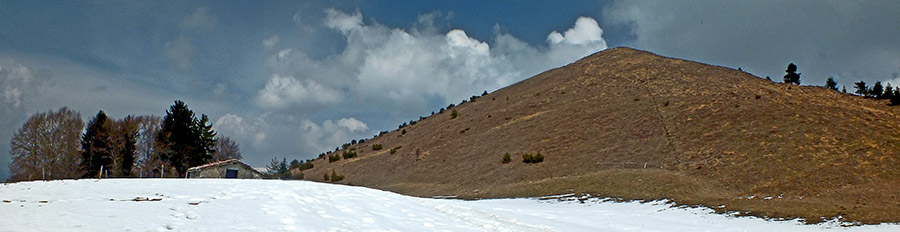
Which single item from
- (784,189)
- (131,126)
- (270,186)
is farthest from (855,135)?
(131,126)

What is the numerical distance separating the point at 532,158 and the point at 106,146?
4664cm

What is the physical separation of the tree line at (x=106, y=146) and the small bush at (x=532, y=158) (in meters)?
35.2

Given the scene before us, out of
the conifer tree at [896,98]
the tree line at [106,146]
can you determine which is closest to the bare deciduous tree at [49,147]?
the tree line at [106,146]

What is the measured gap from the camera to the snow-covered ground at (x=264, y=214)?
787cm

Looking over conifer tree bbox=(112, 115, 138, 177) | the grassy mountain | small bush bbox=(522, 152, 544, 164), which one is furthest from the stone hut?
conifer tree bbox=(112, 115, 138, 177)

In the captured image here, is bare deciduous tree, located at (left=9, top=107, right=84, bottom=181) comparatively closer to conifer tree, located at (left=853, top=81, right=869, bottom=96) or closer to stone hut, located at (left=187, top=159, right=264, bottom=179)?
stone hut, located at (left=187, top=159, right=264, bottom=179)

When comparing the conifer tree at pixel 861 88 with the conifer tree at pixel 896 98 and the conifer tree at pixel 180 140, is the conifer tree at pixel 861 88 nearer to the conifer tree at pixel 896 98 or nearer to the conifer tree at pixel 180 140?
the conifer tree at pixel 896 98

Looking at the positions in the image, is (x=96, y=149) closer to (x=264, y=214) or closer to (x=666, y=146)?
(x=666, y=146)

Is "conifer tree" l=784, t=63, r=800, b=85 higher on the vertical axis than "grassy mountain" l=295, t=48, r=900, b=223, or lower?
higher

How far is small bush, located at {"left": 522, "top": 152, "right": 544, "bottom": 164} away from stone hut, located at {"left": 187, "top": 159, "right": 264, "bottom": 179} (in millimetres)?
18481

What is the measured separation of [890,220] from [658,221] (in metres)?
6.34

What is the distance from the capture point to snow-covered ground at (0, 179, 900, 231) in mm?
7871

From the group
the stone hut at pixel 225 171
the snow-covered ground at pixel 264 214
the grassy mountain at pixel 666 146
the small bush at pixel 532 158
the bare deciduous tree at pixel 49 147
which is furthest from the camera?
the bare deciduous tree at pixel 49 147

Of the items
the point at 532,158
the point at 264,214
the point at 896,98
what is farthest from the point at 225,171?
the point at 896,98
